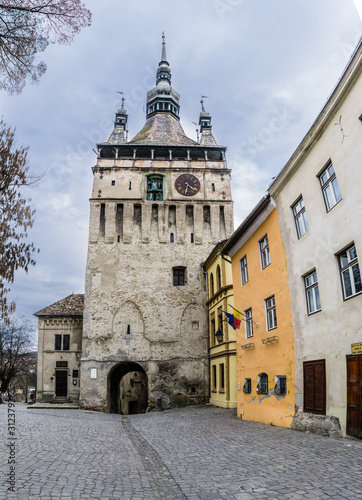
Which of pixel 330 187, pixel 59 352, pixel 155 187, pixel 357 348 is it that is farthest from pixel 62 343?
pixel 357 348

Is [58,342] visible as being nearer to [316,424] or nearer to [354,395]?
[316,424]

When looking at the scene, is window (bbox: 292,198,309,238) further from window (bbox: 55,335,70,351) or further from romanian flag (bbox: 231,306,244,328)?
window (bbox: 55,335,70,351)

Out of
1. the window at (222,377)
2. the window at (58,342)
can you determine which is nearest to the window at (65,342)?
the window at (58,342)

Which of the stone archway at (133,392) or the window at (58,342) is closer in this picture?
the window at (58,342)

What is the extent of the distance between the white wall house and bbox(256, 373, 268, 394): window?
2798 millimetres

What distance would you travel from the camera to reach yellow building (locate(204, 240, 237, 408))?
22875 mm

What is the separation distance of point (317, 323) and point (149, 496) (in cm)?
672

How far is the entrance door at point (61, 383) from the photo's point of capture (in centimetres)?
3094

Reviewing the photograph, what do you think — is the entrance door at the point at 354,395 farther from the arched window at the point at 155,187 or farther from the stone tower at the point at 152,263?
the arched window at the point at 155,187

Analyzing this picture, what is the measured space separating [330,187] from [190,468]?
279 inches

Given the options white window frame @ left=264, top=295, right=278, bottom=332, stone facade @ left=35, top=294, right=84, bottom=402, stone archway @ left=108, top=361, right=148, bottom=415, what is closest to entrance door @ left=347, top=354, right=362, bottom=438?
white window frame @ left=264, top=295, right=278, bottom=332

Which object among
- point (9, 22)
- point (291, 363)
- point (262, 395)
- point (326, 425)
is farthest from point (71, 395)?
point (9, 22)

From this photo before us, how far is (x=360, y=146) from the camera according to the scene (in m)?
8.72

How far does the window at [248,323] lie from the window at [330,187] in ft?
22.6
